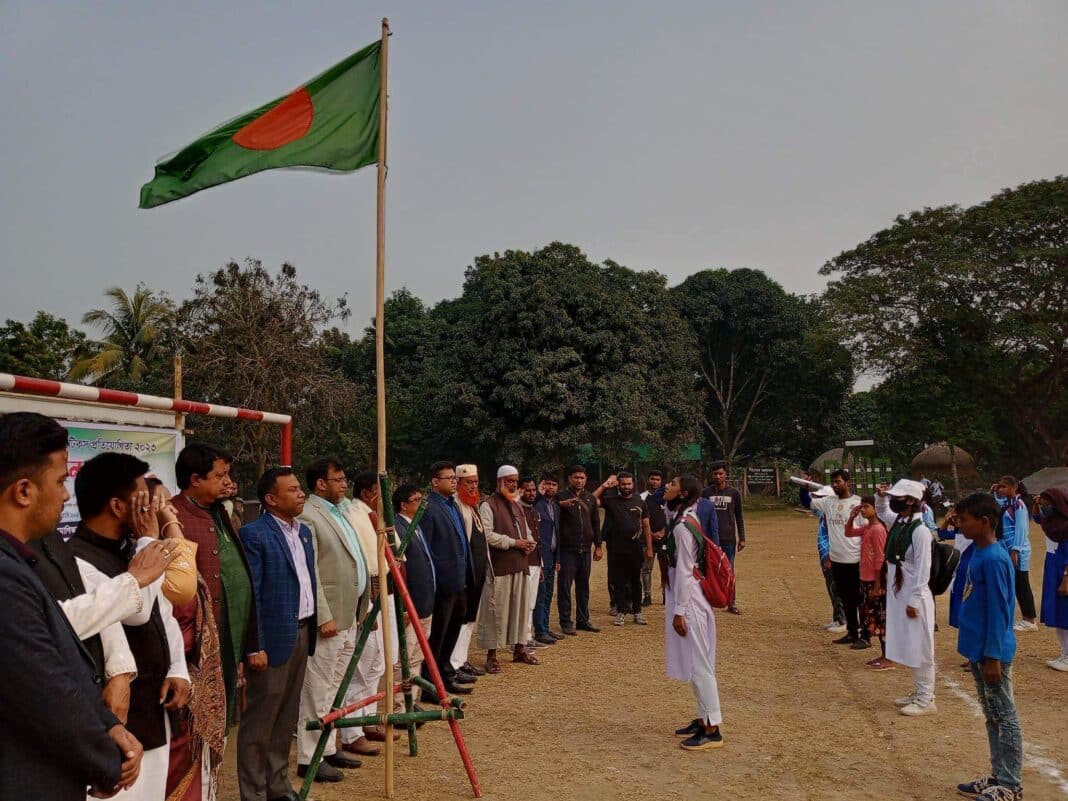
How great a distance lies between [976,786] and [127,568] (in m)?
4.69

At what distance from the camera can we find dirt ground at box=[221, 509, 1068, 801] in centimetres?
540

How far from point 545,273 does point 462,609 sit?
20936 mm

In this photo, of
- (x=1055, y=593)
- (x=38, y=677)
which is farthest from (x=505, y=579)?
(x=38, y=677)

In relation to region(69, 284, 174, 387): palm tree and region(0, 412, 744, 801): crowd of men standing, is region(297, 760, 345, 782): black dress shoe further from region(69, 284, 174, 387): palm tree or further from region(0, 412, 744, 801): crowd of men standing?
region(69, 284, 174, 387): palm tree

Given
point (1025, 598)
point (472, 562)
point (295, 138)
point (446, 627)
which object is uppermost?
point (295, 138)

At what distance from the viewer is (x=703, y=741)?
6117 mm

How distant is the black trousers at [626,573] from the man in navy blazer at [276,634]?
6554 millimetres

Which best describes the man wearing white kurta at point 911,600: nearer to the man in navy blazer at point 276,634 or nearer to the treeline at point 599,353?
the man in navy blazer at point 276,634

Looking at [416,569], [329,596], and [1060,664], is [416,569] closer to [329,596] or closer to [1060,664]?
[329,596]

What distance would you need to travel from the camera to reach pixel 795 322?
3597cm

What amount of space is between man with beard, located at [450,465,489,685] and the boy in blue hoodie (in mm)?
4160

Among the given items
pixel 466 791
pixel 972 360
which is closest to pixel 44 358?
pixel 466 791

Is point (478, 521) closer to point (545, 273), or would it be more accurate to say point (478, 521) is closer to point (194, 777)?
point (194, 777)

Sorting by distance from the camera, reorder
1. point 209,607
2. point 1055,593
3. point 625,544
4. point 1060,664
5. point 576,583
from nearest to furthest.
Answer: point 209,607 < point 1060,664 < point 1055,593 < point 576,583 < point 625,544
